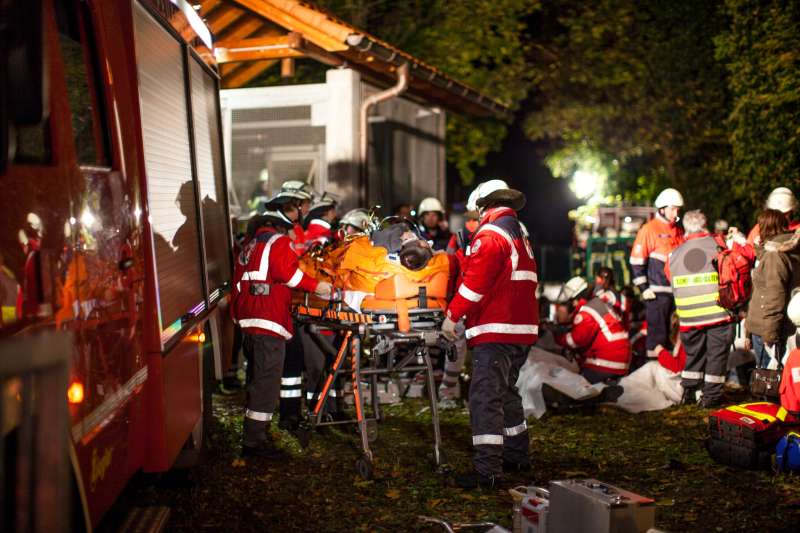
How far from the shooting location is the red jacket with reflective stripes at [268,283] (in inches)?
259

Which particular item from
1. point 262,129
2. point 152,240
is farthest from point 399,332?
point 262,129

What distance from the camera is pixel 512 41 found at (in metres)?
25.4

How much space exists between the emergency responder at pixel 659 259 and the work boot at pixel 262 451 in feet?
16.9

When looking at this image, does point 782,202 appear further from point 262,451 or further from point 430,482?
point 262,451

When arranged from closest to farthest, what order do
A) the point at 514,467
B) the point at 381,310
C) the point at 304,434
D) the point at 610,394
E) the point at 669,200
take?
the point at 381,310
the point at 514,467
the point at 304,434
the point at 610,394
the point at 669,200

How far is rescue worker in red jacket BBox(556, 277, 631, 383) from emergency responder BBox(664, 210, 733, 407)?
2.02 feet

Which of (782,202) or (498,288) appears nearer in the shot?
(498,288)

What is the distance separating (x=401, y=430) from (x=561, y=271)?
1899cm

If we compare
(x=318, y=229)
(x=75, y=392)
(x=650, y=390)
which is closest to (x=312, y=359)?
(x=318, y=229)

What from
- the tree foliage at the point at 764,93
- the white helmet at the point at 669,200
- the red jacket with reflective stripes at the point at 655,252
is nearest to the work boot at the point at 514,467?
the red jacket with reflective stripes at the point at 655,252

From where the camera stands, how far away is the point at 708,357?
8.86m

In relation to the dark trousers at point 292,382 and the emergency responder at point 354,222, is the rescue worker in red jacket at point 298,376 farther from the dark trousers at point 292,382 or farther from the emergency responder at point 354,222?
the emergency responder at point 354,222

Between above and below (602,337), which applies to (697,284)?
above

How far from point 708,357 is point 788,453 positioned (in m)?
2.61
